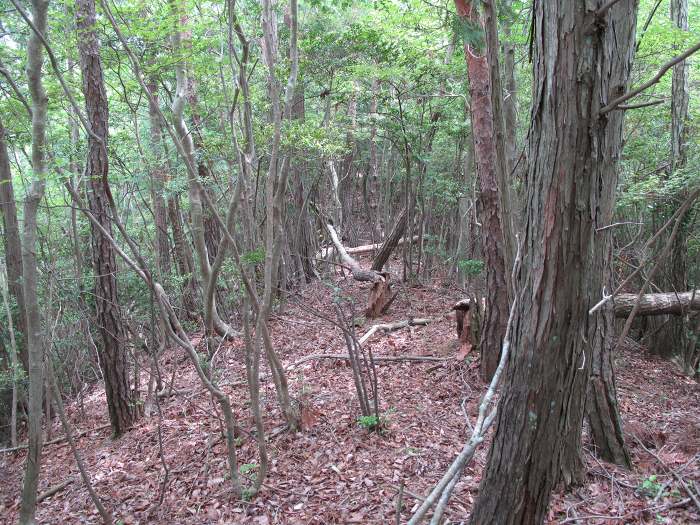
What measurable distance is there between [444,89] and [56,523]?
27.4 feet

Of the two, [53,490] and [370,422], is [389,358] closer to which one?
[370,422]

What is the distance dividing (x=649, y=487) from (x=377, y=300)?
5.19 metres

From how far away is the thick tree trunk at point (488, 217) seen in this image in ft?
15.9

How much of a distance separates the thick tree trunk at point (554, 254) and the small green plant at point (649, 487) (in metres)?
1.49

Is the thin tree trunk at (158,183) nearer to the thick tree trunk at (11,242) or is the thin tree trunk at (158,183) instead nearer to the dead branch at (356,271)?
the thick tree trunk at (11,242)

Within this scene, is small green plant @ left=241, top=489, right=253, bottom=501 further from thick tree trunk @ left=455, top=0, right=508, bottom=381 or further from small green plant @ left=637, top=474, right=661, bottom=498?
small green plant @ left=637, top=474, right=661, bottom=498

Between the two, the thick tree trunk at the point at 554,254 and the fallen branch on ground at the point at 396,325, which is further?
the fallen branch on ground at the point at 396,325

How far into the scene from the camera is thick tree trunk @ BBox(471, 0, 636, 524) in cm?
188

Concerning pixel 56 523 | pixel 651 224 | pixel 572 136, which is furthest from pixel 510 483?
pixel 651 224

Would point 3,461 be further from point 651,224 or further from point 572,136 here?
point 651,224

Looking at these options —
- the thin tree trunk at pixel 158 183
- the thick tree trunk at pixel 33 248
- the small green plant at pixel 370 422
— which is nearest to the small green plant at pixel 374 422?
the small green plant at pixel 370 422

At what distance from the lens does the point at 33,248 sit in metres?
3.31

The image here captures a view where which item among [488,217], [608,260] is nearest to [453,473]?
[608,260]

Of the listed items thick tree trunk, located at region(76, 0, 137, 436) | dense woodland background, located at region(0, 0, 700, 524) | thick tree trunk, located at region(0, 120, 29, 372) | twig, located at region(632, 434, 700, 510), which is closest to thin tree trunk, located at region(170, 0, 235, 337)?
dense woodland background, located at region(0, 0, 700, 524)
